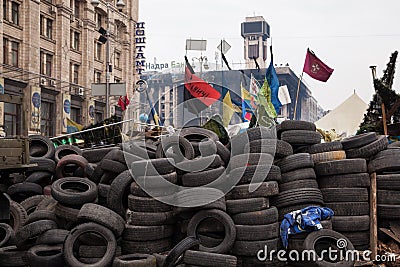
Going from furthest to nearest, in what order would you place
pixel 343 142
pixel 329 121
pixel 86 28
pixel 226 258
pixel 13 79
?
pixel 86 28 → pixel 13 79 → pixel 329 121 → pixel 343 142 → pixel 226 258

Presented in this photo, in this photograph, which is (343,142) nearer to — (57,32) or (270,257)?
(270,257)

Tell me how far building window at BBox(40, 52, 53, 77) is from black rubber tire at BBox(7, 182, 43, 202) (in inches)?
1004

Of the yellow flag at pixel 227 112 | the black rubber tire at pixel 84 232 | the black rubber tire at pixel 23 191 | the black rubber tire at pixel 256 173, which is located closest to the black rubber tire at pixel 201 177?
the black rubber tire at pixel 256 173

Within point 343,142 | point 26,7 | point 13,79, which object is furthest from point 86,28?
point 343,142

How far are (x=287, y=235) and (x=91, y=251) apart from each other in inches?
131

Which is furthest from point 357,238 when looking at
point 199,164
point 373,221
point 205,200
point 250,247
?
point 199,164

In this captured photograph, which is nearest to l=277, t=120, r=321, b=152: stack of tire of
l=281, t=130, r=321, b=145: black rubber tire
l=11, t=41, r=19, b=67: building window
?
l=281, t=130, r=321, b=145: black rubber tire

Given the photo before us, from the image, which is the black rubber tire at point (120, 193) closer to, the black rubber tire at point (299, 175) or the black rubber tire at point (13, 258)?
the black rubber tire at point (13, 258)

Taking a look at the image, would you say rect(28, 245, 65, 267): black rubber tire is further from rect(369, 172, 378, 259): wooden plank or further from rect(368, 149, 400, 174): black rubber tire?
rect(368, 149, 400, 174): black rubber tire

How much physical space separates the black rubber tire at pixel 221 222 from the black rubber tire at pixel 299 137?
8.19 feet

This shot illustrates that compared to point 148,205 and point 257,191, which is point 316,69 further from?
point 148,205

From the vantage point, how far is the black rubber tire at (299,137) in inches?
392

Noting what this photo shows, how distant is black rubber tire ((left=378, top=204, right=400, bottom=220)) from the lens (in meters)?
8.98

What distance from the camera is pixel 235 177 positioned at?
8977 millimetres
